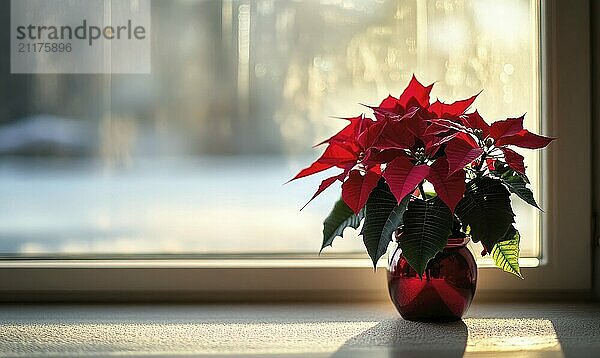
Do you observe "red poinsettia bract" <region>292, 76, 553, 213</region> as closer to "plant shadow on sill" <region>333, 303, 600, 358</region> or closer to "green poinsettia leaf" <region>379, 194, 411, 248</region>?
"green poinsettia leaf" <region>379, 194, 411, 248</region>

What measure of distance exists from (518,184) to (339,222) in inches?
9.5

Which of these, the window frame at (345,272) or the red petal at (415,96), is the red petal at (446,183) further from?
the window frame at (345,272)

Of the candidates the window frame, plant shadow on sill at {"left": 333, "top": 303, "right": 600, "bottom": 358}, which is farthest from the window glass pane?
plant shadow on sill at {"left": 333, "top": 303, "right": 600, "bottom": 358}

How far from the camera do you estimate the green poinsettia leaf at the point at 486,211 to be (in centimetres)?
105

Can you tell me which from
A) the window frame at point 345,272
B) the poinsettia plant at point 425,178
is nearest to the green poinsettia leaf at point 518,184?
the poinsettia plant at point 425,178

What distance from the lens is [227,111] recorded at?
4.43 feet

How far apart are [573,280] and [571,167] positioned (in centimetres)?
18

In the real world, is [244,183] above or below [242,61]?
below

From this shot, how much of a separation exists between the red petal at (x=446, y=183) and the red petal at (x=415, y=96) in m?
0.11

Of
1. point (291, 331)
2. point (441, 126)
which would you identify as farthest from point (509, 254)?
point (291, 331)

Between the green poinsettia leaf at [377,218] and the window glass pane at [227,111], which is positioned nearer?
the green poinsettia leaf at [377,218]

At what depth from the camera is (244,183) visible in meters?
1.36

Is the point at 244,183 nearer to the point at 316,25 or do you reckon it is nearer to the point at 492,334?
the point at 316,25

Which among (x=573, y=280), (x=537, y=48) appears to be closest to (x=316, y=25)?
(x=537, y=48)
